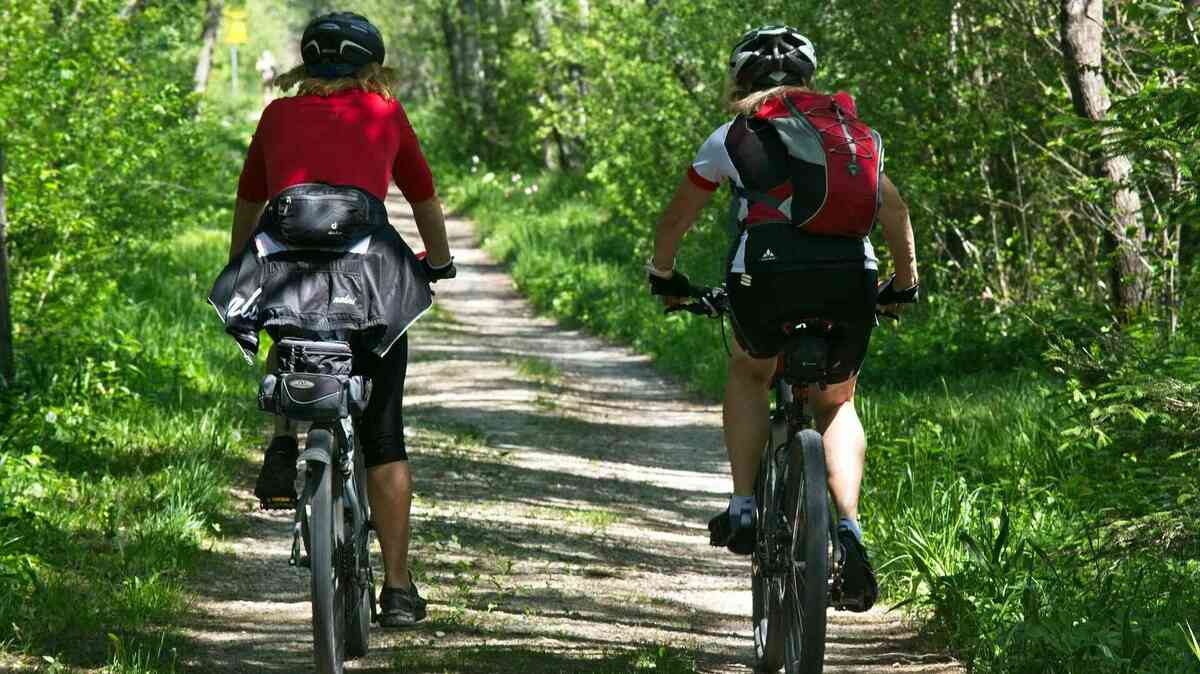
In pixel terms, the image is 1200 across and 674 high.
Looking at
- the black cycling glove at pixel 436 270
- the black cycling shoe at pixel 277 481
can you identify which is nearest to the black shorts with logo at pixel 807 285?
the black cycling glove at pixel 436 270

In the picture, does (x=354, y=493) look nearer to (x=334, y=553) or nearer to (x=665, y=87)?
(x=334, y=553)

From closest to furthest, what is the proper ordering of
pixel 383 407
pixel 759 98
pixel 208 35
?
pixel 759 98
pixel 383 407
pixel 208 35

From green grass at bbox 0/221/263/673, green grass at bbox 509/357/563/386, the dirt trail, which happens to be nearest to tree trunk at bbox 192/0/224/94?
green grass at bbox 509/357/563/386

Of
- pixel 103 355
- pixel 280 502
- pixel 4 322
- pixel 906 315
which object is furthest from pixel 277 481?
pixel 906 315

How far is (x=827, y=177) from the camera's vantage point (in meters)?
4.50

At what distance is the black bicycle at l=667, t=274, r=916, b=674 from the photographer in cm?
436

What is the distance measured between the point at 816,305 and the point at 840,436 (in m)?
0.53

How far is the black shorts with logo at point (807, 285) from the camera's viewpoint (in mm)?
4527

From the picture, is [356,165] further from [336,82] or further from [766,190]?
[766,190]

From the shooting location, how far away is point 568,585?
6504 millimetres

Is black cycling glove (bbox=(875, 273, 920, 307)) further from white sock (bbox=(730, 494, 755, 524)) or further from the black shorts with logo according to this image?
white sock (bbox=(730, 494, 755, 524))

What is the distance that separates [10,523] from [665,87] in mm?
11385

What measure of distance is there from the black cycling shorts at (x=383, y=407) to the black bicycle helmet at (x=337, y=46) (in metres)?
0.81

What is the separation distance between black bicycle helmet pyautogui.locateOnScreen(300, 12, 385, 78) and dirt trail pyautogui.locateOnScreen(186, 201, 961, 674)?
1930 mm
